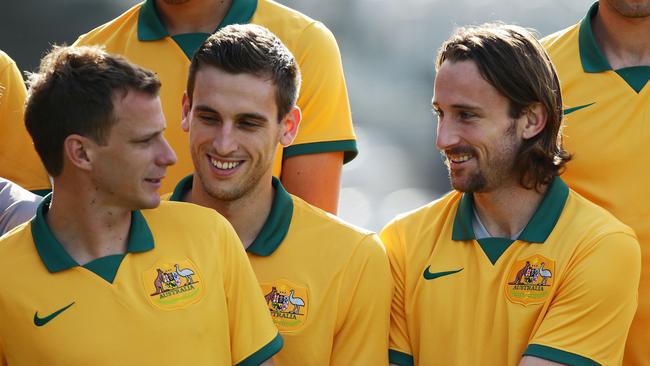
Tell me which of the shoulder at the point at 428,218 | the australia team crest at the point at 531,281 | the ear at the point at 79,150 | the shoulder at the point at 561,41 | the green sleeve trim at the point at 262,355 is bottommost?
the green sleeve trim at the point at 262,355

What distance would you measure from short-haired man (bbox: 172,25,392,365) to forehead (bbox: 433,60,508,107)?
0.42 meters

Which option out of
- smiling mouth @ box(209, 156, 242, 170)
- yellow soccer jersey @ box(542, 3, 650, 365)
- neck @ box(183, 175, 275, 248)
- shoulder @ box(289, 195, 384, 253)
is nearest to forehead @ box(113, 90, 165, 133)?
smiling mouth @ box(209, 156, 242, 170)

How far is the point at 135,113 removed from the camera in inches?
121

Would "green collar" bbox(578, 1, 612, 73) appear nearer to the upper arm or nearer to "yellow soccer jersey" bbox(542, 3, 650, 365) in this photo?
"yellow soccer jersey" bbox(542, 3, 650, 365)

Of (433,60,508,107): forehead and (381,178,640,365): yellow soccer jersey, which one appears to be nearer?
(381,178,640,365): yellow soccer jersey

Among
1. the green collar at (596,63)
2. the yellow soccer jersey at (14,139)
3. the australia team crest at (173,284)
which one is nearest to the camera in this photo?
the australia team crest at (173,284)

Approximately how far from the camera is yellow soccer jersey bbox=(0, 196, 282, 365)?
287cm

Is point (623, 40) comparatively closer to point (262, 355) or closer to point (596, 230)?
point (596, 230)

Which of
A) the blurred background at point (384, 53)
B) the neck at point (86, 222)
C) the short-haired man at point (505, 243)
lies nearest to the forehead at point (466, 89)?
A: the short-haired man at point (505, 243)

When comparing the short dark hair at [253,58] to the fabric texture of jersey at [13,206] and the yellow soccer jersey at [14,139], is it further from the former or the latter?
the yellow soccer jersey at [14,139]

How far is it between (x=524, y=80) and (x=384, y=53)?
257cm

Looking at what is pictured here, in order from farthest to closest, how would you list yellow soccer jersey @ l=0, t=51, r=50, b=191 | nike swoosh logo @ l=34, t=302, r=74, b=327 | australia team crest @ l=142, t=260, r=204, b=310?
1. yellow soccer jersey @ l=0, t=51, r=50, b=191
2. australia team crest @ l=142, t=260, r=204, b=310
3. nike swoosh logo @ l=34, t=302, r=74, b=327

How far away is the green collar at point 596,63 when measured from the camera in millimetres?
3682

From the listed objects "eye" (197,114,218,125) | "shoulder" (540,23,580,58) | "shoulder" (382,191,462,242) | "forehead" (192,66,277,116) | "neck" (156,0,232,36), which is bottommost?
"shoulder" (382,191,462,242)
